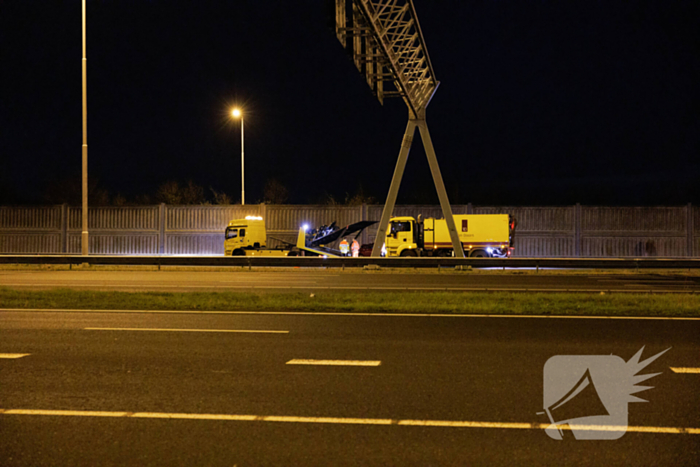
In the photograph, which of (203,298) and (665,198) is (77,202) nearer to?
(203,298)

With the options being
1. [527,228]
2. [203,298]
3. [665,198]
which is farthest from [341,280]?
[665,198]

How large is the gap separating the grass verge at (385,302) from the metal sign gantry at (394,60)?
8881 millimetres

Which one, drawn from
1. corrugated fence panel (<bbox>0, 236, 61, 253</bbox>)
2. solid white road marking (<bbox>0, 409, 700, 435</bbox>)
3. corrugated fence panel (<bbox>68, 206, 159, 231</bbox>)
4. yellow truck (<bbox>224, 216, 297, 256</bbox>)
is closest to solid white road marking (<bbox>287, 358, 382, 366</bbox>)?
solid white road marking (<bbox>0, 409, 700, 435</bbox>)

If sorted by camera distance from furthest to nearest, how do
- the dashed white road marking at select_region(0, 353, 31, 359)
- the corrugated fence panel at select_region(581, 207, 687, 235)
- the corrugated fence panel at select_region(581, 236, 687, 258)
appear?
the corrugated fence panel at select_region(581, 207, 687, 235), the corrugated fence panel at select_region(581, 236, 687, 258), the dashed white road marking at select_region(0, 353, 31, 359)

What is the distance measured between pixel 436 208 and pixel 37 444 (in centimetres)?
3262

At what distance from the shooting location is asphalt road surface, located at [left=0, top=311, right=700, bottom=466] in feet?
13.8

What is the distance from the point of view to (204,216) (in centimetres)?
3719

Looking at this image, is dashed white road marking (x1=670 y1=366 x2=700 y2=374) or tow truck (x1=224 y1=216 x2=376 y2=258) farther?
tow truck (x1=224 y1=216 x2=376 y2=258)

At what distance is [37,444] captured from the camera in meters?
4.35

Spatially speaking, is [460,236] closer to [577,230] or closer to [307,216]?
[577,230]

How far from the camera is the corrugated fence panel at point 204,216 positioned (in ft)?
122

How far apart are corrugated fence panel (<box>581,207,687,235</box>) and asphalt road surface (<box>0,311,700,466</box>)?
2695cm

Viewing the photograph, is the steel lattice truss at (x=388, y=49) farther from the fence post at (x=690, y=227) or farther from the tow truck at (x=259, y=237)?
the fence post at (x=690, y=227)

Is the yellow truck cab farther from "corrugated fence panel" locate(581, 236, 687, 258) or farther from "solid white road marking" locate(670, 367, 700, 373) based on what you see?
"solid white road marking" locate(670, 367, 700, 373)
